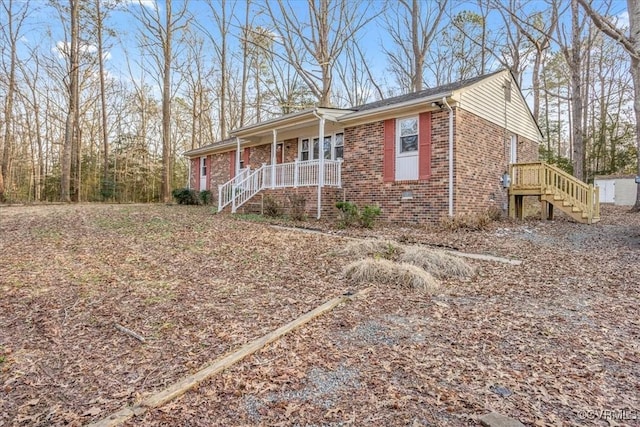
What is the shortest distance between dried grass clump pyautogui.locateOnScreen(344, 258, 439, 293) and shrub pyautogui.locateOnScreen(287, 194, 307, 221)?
635 centimetres

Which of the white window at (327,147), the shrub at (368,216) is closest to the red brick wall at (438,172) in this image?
the white window at (327,147)

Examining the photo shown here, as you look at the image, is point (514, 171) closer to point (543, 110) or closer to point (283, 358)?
point (283, 358)

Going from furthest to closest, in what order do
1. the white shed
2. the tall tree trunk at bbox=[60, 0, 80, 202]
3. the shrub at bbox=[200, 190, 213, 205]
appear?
the white shed
the shrub at bbox=[200, 190, 213, 205]
the tall tree trunk at bbox=[60, 0, 80, 202]

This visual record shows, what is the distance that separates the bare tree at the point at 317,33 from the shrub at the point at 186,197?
26.1 feet

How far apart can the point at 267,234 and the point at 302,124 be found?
17.7 ft

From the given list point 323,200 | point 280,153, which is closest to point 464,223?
point 323,200

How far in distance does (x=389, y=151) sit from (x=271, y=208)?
4243 millimetres

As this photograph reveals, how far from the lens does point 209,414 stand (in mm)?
2283

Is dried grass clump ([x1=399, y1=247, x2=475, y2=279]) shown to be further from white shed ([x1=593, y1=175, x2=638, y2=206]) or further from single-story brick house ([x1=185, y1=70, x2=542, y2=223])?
white shed ([x1=593, y1=175, x2=638, y2=206])

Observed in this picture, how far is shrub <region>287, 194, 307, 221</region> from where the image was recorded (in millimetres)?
11453

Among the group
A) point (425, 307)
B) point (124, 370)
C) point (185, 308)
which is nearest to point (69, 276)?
point (185, 308)

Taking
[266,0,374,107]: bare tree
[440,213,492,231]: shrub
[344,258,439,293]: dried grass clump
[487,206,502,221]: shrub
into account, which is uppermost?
[266,0,374,107]: bare tree

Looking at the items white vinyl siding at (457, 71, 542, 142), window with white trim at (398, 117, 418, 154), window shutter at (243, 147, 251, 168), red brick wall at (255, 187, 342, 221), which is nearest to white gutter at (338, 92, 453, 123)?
window with white trim at (398, 117, 418, 154)

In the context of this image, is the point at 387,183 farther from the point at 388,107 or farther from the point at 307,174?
the point at 307,174
